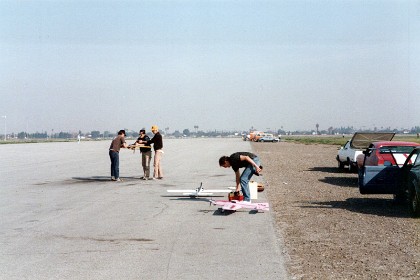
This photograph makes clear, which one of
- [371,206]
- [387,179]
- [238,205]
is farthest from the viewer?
[371,206]

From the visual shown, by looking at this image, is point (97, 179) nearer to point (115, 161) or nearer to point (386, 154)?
point (115, 161)

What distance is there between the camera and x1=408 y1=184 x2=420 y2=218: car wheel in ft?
38.6

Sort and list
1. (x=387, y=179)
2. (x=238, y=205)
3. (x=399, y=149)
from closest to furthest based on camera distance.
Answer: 1. (x=238, y=205)
2. (x=387, y=179)
3. (x=399, y=149)

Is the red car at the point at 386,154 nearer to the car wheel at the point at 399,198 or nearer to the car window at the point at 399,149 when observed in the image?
the car window at the point at 399,149

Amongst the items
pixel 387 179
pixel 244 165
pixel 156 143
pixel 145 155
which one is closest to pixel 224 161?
pixel 244 165

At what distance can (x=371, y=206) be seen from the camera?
46.4 feet

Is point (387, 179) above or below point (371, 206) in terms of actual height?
above

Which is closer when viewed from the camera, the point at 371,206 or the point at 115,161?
the point at 371,206

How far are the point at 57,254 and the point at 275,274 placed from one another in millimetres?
3314

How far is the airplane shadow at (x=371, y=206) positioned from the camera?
12.9 m

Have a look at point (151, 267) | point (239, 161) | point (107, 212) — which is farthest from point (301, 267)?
point (107, 212)

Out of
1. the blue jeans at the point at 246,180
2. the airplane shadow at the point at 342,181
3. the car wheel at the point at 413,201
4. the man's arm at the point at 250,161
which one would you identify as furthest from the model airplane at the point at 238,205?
the airplane shadow at the point at 342,181

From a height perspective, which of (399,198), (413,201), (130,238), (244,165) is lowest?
(130,238)

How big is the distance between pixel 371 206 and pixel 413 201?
2.15 metres
